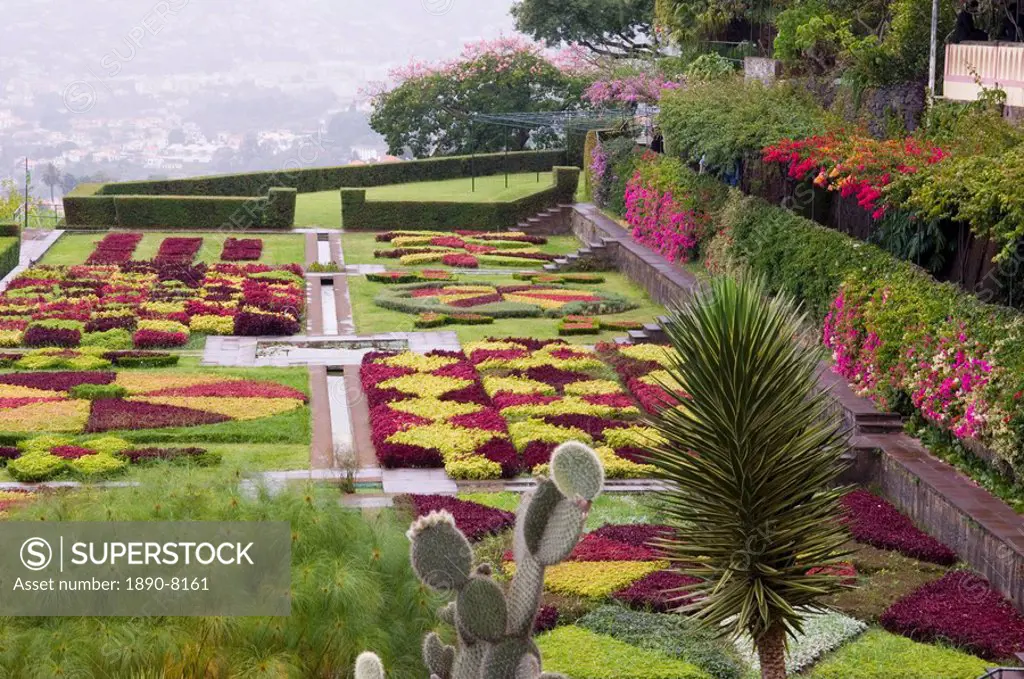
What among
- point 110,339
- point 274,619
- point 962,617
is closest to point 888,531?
point 962,617

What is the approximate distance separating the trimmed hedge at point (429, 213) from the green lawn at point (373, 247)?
4.56ft

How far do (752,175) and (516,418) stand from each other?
10.9 m

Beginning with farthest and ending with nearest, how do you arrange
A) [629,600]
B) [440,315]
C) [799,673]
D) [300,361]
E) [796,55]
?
1. [796,55]
2. [440,315]
3. [300,361]
4. [629,600]
5. [799,673]

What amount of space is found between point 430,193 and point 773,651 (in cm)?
3874

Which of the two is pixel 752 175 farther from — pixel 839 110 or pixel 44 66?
pixel 44 66

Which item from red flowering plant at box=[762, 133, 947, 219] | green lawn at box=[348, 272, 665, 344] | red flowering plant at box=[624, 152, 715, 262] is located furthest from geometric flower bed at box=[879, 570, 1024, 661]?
red flowering plant at box=[624, 152, 715, 262]

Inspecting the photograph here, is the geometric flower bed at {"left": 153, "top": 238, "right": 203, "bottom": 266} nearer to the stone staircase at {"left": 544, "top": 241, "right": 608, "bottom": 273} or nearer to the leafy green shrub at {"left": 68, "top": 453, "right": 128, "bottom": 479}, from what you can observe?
the stone staircase at {"left": 544, "top": 241, "right": 608, "bottom": 273}

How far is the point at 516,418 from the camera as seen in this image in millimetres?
20859

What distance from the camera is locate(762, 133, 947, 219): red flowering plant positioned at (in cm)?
2052

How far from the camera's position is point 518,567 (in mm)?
8914

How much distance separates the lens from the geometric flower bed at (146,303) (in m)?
26.1

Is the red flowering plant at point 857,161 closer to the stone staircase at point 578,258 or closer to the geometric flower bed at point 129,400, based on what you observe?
the geometric flower bed at point 129,400

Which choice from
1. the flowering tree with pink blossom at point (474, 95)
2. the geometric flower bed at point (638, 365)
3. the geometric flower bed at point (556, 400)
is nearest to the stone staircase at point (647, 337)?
the geometric flower bed at point (638, 365)

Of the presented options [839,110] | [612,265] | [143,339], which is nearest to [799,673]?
[143,339]
